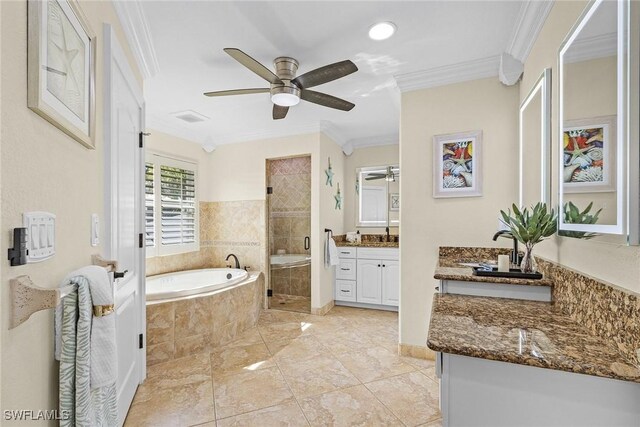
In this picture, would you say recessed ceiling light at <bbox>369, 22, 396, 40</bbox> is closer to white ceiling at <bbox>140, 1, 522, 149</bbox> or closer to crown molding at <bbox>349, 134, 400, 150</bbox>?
white ceiling at <bbox>140, 1, 522, 149</bbox>

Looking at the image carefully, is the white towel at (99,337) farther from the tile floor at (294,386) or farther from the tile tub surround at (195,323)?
the tile tub surround at (195,323)

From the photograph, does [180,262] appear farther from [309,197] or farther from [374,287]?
[374,287]

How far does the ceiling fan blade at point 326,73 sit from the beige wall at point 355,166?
2626mm

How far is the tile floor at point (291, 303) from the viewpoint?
3.99 m

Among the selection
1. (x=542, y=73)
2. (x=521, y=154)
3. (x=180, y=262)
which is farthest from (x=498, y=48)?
(x=180, y=262)

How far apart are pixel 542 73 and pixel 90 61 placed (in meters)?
2.27

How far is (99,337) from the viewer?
89 cm

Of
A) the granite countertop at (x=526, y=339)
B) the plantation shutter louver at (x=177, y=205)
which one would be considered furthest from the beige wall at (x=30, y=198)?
the plantation shutter louver at (x=177, y=205)

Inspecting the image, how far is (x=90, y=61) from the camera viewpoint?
1.22 metres

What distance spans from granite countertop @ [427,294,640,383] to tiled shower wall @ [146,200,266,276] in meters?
3.07

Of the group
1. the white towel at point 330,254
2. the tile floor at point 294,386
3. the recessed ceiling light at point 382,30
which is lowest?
the tile floor at point 294,386

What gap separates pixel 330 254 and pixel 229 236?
1.51m

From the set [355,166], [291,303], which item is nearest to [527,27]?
[355,166]

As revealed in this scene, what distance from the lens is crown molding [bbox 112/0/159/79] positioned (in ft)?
5.43
